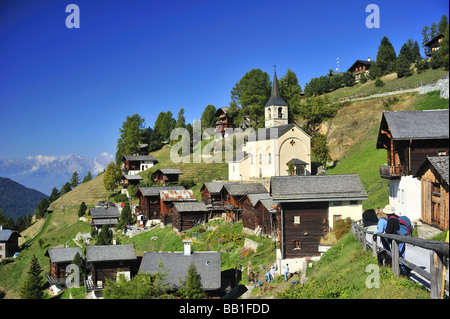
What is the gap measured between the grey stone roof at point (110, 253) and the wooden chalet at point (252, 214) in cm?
1172

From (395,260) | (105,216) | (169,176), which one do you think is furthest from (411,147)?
(169,176)

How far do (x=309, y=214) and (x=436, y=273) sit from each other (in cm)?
1921

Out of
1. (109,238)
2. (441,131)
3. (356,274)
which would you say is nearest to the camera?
(356,274)

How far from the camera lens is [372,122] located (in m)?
63.2

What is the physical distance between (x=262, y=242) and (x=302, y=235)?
7.03m

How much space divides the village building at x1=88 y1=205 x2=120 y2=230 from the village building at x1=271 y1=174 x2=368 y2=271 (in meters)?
40.0

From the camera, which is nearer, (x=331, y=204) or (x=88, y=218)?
(x=331, y=204)

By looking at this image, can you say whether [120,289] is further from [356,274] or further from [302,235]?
[302,235]

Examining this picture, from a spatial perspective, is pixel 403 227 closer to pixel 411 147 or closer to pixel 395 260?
pixel 395 260

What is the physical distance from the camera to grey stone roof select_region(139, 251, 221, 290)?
28888 millimetres

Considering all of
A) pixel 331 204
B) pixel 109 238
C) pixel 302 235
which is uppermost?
pixel 331 204

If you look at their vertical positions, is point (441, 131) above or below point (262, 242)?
above

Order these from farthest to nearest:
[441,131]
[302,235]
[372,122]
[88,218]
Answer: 1. [88,218]
2. [372,122]
3. [302,235]
4. [441,131]
